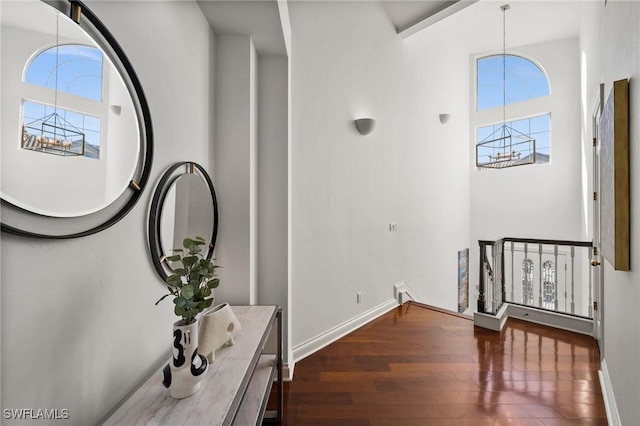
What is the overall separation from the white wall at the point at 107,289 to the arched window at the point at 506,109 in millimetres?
6216

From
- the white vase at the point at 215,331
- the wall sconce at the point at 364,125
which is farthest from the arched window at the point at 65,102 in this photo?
the wall sconce at the point at 364,125

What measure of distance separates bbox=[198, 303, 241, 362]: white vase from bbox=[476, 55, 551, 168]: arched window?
6.27 m

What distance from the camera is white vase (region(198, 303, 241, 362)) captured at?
127cm

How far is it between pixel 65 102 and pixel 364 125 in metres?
2.99

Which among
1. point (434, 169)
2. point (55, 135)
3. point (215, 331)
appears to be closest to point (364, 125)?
point (434, 169)

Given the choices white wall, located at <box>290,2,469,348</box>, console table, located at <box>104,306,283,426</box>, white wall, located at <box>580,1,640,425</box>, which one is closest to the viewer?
console table, located at <box>104,306,283,426</box>

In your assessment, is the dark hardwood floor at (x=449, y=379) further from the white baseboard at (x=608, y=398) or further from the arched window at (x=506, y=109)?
the arched window at (x=506, y=109)

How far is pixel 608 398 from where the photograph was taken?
6.55 ft

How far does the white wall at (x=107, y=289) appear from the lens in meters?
0.74

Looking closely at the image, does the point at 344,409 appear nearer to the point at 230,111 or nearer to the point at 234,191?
the point at 234,191

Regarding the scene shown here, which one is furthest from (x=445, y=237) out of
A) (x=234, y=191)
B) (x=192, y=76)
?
(x=192, y=76)

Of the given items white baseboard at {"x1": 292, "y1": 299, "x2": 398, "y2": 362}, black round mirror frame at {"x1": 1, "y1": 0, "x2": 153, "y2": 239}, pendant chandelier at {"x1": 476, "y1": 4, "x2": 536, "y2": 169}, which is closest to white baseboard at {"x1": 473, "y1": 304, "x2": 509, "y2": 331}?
white baseboard at {"x1": 292, "y1": 299, "x2": 398, "y2": 362}

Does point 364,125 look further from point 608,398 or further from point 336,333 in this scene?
point 608,398

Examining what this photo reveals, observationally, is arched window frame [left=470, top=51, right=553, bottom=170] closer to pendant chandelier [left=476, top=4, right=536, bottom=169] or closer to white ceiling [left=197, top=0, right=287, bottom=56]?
pendant chandelier [left=476, top=4, right=536, bottom=169]
